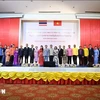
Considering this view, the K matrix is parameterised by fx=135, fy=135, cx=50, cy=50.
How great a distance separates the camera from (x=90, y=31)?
→ 301 inches

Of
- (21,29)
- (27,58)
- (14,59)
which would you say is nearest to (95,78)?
(27,58)

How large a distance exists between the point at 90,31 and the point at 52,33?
2.17 metres

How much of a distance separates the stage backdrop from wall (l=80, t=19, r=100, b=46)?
431 mm

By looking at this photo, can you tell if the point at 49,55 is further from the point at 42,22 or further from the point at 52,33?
the point at 42,22

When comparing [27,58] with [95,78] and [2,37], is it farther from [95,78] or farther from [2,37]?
[95,78]

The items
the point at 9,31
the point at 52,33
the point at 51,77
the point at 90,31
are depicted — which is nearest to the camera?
the point at 51,77

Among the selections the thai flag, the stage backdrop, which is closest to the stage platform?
the stage backdrop

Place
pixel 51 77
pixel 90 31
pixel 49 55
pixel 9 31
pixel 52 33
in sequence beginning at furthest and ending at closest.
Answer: pixel 52 33 → pixel 9 31 → pixel 90 31 → pixel 49 55 → pixel 51 77

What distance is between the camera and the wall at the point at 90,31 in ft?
24.8

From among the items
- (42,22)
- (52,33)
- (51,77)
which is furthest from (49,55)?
(42,22)

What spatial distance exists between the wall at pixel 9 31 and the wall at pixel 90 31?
3.70m

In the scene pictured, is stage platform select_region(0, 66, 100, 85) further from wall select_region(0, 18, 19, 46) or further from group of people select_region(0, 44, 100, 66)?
wall select_region(0, 18, 19, 46)

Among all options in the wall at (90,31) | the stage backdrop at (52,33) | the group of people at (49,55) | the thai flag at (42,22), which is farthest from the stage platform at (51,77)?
the thai flag at (42,22)

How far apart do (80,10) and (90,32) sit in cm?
137
